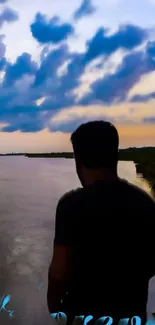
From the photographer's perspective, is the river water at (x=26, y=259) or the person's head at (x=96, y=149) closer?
the person's head at (x=96, y=149)

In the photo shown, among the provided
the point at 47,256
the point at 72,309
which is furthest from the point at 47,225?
the point at 72,309

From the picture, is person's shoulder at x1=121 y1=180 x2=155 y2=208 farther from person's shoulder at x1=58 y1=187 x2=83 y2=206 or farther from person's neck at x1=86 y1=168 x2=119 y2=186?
person's shoulder at x1=58 y1=187 x2=83 y2=206

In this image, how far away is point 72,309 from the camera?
70.9 inches

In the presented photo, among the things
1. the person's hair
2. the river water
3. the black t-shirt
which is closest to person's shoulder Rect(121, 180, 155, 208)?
the black t-shirt

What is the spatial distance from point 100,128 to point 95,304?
81 centimetres

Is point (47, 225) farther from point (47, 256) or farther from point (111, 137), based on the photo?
point (111, 137)

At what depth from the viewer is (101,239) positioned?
1.74 meters

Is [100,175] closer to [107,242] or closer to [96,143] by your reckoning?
[96,143]

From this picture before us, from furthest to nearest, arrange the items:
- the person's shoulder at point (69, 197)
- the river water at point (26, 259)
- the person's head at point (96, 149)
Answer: the river water at point (26, 259), the person's head at point (96, 149), the person's shoulder at point (69, 197)

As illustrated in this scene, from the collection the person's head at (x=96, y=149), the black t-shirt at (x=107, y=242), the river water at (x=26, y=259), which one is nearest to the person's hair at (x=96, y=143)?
the person's head at (x=96, y=149)

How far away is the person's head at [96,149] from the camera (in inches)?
70.9

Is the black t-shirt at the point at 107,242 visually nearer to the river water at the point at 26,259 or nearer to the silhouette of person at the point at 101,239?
the silhouette of person at the point at 101,239


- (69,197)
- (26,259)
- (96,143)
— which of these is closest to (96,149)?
(96,143)

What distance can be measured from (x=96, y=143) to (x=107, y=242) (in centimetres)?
46
